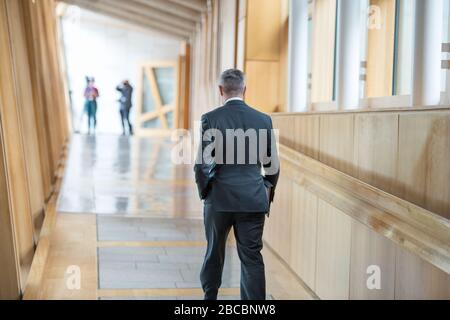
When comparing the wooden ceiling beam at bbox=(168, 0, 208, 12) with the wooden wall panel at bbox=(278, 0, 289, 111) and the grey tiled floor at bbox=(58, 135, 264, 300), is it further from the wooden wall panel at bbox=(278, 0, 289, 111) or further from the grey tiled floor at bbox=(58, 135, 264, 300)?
the wooden wall panel at bbox=(278, 0, 289, 111)

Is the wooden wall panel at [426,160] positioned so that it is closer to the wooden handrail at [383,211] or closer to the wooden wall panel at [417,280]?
the wooden handrail at [383,211]

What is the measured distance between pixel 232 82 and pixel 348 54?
1360 millimetres

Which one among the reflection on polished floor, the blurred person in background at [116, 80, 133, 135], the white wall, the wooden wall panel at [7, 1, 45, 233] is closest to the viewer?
the reflection on polished floor

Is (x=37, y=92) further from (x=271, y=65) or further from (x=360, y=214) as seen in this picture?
(x=360, y=214)

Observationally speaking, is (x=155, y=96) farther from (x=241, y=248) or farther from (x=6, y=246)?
(x=241, y=248)

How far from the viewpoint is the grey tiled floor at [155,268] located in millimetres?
4117

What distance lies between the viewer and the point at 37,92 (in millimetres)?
6383

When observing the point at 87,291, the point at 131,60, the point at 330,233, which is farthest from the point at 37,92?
the point at 131,60

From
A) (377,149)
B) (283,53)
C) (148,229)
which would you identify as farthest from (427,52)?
(283,53)

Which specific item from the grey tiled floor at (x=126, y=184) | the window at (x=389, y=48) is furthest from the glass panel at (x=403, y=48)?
the grey tiled floor at (x=126, y=184)

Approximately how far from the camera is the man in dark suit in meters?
3.05

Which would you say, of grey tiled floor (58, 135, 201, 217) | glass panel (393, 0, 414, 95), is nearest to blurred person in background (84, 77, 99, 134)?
grey tiled floor (58, 135, 201, 217)
